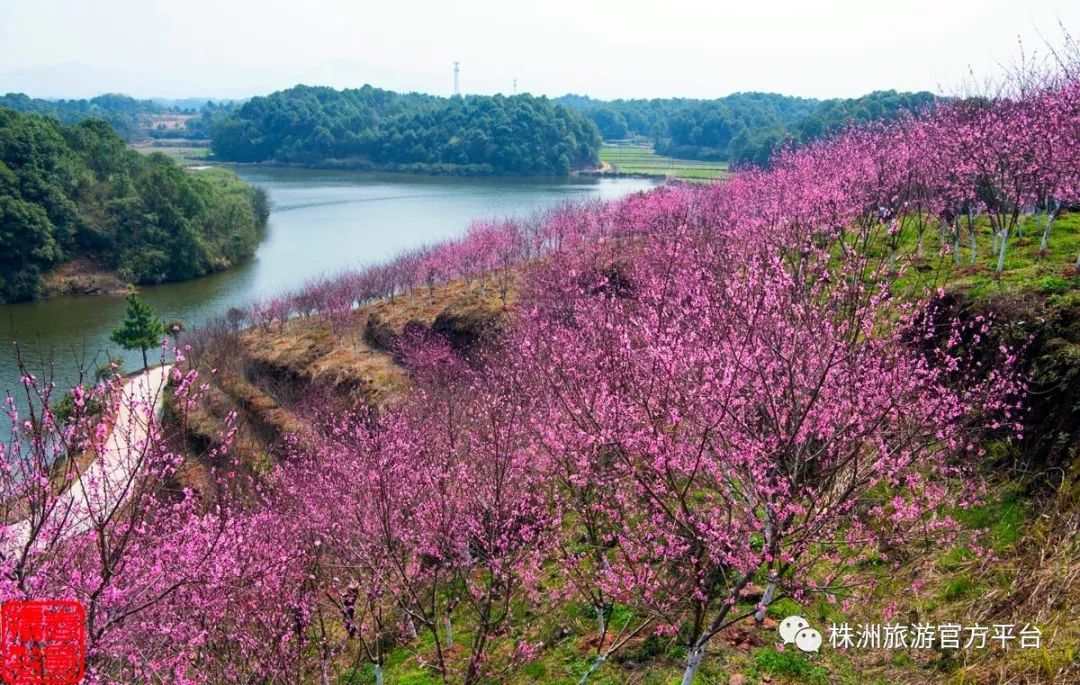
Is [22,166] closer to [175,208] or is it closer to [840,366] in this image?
[175,208]

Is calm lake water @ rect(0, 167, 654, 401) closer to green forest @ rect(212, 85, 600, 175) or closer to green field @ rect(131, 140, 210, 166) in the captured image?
green forest @ rect(212, 85, 600, 175)

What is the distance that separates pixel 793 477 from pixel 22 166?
261 ft

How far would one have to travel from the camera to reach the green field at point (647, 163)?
386 ft

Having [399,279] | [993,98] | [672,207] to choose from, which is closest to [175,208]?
[399,279]

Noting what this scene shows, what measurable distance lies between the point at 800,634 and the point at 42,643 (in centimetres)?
846

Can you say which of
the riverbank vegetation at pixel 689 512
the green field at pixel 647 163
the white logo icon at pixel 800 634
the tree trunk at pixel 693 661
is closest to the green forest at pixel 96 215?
the riverbank vegetation at pixel 689 512

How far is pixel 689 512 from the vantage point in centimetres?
754

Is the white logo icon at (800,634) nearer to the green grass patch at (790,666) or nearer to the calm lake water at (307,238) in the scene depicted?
the green grass patch at (790,666)

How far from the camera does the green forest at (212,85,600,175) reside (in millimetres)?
136750

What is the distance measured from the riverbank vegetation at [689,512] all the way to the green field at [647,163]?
101696mm

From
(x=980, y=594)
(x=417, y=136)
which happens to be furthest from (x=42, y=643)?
(x=417, y=136)

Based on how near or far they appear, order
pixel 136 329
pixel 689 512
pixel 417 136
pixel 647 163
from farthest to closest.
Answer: pixel 417 136 → pixel 647 163 → pixel 136 329 → pixel 689 512

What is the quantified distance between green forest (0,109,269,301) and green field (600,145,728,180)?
6959cm

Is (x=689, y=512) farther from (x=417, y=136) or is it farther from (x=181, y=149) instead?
(x=181, y=149)
